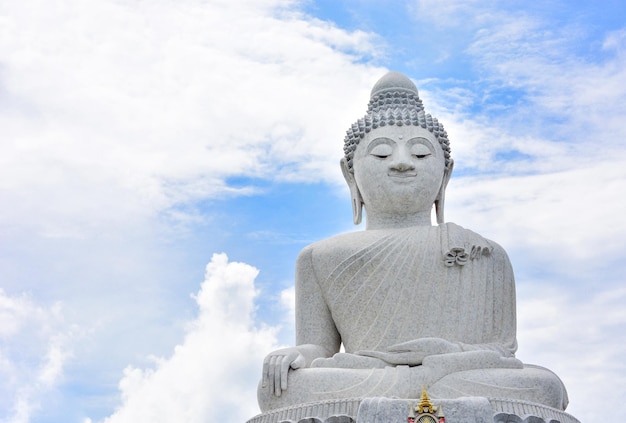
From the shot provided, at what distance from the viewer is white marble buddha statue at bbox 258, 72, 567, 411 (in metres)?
8.30

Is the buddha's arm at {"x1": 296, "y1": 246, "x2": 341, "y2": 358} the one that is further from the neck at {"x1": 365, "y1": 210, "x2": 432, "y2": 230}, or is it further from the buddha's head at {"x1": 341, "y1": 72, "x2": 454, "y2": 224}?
the buddha's head at {"x1": 341, "y1": 72, "x2": 454, "y2": 224}

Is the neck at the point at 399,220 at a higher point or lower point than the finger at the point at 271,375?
higher

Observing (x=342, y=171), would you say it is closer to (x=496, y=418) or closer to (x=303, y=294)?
(x=303, y=294)

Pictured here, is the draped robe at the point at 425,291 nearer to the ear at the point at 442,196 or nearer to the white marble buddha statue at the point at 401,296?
the white marble buddha statue at the point at 401,296

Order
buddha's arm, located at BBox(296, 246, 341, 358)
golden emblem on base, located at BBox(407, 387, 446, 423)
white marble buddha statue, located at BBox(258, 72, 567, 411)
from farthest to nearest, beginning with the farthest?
buddha's arm, located at BBox(296, 246, 341, 358)
white marble buddha statue, located at BBox(258, 72, 567, 411)
golden emblem on base, located at BBox(407, 387, 446, 423)

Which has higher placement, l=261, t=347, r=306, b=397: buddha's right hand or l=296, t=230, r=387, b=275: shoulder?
l=296, t=230, r=387, b=275: shoulder

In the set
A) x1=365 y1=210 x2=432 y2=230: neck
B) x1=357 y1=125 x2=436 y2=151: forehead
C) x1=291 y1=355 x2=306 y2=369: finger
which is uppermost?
x1=357 y1=125 x2=436 y2=151: forehead

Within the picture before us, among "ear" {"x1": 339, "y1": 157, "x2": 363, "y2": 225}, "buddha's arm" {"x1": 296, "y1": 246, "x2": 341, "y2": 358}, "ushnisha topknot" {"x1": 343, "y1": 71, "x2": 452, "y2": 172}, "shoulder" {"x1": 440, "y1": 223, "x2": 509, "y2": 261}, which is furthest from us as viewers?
"ear" {"x1": 339, "y1": 157, "x2": 363, "y2": 225}

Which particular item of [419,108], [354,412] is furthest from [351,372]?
[419,108]

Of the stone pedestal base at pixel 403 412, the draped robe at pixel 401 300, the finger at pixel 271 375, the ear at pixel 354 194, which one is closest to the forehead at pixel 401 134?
the ear at pixel 354 194

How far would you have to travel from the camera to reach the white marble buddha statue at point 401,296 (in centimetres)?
830

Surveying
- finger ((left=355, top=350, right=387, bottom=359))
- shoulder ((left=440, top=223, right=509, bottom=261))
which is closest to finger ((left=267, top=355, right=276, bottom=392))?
finger ((left=355, top=350, right=387, bottom=359))

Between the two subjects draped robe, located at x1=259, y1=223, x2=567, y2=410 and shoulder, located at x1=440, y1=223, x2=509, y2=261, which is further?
shoulder, located at x1=440, y1=223, x2=509, y2=261

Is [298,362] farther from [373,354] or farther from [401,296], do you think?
[401,296]
